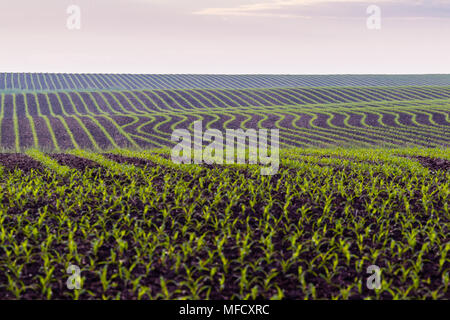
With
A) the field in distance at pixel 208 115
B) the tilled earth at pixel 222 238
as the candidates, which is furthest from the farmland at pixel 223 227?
the field in distance at pixel 208 115

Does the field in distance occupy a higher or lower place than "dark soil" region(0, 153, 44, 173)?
higher

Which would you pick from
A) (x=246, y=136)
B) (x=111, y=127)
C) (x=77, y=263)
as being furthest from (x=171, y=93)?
(x=77, y=263)

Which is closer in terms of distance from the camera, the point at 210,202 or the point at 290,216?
the point at 290,216

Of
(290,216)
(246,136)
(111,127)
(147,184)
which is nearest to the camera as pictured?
(290,216)

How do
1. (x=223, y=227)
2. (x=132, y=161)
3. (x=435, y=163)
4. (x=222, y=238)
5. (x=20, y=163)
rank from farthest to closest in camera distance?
(x=132, y=161), (x=435, y=163), (x=20, y=163), (x=223, y=227), (x=222, y=238)

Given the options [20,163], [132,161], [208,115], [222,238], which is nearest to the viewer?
[222,238]

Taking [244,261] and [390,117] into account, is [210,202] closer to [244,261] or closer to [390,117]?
[244,261]

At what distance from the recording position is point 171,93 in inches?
3189

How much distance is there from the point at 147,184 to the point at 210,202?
2.84m

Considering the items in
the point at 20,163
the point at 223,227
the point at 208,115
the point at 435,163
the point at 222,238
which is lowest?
the point at 222,238

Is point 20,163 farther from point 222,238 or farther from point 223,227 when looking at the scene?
point 222,238

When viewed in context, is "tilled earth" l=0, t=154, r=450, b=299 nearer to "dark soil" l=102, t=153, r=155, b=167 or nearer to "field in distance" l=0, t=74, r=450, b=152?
"dark soil" l=102, t=153, r=155, b=167

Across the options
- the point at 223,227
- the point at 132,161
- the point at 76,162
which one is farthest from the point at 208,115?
the point at 223,227

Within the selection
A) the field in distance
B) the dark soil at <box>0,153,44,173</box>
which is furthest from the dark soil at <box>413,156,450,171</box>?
the field in distance
